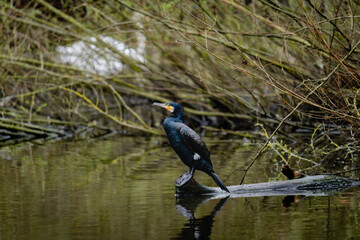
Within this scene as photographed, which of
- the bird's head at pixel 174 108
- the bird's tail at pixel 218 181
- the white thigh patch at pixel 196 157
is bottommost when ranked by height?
the bird's tail at pixel 218 181

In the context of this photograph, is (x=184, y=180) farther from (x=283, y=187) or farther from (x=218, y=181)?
(x=283, y=187)

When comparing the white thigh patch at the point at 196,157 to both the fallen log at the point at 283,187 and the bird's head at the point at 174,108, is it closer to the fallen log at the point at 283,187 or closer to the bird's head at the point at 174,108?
the fallen log at the point at 283,187

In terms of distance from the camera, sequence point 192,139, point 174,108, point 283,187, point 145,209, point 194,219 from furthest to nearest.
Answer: point 283,187 → point 174,108 → point 192,139 → point 145,209 → point 194,219

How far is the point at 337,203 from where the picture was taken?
4.84 m

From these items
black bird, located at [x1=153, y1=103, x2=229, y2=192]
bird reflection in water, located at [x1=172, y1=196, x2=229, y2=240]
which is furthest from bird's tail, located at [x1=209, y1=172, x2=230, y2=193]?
bird reflection in water, located at [x1=172, y1=196, x2=229, y2=240]

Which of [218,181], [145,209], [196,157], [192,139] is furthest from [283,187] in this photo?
[145,209]

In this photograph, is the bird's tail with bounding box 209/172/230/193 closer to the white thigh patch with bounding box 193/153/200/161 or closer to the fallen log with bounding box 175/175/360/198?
the fallen log with bounding box 175/175/360/198

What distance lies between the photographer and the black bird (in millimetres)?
5199

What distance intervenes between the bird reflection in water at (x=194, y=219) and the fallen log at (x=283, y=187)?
0.34ft

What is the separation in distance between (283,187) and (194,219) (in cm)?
142

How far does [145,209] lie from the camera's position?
4.80 meters

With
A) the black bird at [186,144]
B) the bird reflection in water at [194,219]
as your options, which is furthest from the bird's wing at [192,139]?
the bird reflection in water at [194,219]

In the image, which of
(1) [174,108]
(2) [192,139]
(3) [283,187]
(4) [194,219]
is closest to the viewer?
(4) [194,219]

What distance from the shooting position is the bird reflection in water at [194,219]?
154 inches
